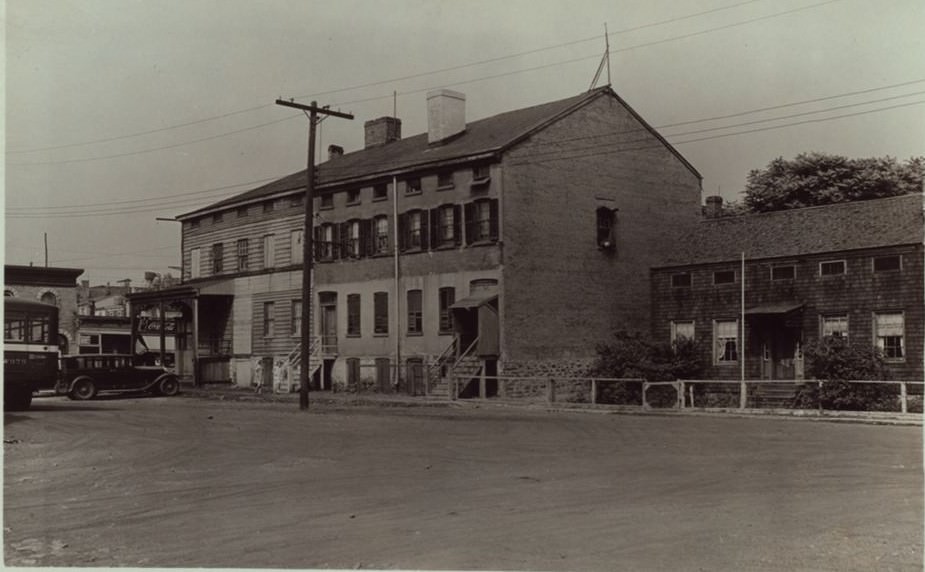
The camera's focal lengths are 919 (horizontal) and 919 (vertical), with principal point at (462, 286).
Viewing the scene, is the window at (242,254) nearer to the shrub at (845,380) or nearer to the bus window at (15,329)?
the bus window at (15,329)

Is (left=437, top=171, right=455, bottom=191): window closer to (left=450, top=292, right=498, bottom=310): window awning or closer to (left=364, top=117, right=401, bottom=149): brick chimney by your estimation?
(left=450, top=292, right=498, bottom=310): window awning

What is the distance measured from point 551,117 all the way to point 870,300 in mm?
12266

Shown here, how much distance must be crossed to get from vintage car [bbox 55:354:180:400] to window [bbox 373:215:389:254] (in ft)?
30.4

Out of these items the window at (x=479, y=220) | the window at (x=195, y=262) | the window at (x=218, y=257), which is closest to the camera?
the window at (x=479, y=220)

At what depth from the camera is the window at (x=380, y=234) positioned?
36781 millimetres

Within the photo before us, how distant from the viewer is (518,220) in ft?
104

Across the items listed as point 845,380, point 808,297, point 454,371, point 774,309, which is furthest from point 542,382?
point 845,380

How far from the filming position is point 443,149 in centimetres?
3538

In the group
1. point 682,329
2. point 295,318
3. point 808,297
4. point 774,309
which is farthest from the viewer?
point 295,318

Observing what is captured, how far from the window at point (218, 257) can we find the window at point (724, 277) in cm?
2423

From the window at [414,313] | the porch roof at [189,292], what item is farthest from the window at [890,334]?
the porch roof at [189,292]

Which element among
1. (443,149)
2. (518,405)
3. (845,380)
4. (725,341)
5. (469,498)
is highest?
(443,149)

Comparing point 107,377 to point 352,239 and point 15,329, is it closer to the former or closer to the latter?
point 352,239

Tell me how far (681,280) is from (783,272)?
413cm
